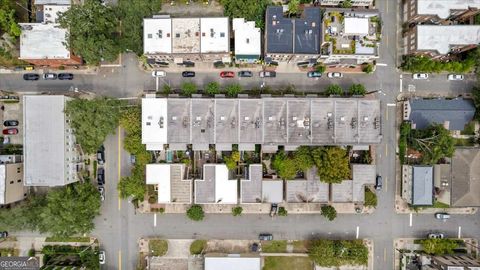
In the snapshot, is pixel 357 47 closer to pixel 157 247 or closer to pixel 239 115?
pixel 239 115

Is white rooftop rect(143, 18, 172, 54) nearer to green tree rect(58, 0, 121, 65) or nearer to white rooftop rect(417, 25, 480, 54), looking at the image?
green tree rect(58, 0, 121, 65)

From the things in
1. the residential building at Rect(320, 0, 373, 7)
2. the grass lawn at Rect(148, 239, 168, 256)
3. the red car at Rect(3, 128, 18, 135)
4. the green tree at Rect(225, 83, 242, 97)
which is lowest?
the grass lawn at Rect(148, 239, 168, 256)

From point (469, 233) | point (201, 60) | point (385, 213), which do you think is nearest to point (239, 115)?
point (201, 60)

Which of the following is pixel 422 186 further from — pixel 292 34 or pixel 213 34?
pixel 213 34

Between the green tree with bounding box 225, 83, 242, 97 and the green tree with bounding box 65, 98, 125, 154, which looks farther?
the green tree with bounding box 225, 83, 242, 97

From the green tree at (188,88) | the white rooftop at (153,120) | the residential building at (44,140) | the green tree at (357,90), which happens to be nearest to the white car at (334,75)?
the green tree at (357,90)

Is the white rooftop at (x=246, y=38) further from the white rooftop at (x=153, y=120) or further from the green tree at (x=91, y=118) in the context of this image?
the green tree at (x=91, y=118)

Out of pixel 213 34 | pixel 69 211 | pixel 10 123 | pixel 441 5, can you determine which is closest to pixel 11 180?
pixel 10 123

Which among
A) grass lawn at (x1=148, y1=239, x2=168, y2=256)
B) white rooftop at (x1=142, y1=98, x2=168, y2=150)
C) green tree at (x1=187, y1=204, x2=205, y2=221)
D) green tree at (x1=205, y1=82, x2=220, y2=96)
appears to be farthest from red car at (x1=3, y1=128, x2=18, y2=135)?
green tree at (x1=205, y1=82, x2=220, y2=96)
